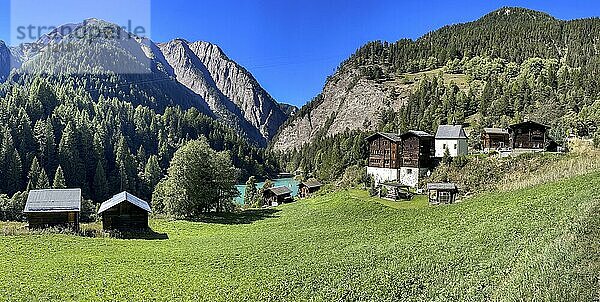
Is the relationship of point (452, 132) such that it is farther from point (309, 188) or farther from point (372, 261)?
point (372, 261)

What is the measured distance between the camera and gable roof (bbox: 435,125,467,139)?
6425cm

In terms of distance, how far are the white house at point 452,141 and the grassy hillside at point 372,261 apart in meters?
32.9

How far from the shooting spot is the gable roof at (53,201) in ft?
129

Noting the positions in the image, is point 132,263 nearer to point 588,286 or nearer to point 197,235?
point 197,235

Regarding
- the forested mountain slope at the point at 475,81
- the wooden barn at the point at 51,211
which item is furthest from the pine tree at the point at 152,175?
the wooden barn at the point at 51,211

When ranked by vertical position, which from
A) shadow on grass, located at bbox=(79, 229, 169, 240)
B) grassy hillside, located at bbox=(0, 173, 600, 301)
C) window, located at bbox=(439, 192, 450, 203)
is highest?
window, located at bbox=(439, 192, 450, 203)

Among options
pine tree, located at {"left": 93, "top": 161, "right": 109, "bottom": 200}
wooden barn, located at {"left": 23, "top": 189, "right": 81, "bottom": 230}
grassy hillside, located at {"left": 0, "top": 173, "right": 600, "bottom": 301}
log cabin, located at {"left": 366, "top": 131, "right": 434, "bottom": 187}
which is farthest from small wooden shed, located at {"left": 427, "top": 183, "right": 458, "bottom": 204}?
pine tree, located at {"left": 93, "top": 161, "right": 109, "bottom": 200}

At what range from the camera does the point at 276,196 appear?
250 ft

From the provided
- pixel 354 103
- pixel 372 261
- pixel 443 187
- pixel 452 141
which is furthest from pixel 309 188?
pixel 354 103

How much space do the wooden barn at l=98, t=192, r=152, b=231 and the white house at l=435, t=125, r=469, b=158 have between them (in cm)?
4028

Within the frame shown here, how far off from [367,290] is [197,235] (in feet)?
74.9

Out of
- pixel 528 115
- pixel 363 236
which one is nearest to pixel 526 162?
pixel 363 236

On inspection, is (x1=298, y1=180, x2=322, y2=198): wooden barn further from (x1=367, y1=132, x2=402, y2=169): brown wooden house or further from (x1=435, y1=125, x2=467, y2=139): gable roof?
(x1=435, y1=125, x2=467, y2=139): gable roof

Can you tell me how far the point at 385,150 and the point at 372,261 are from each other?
1721 inches
